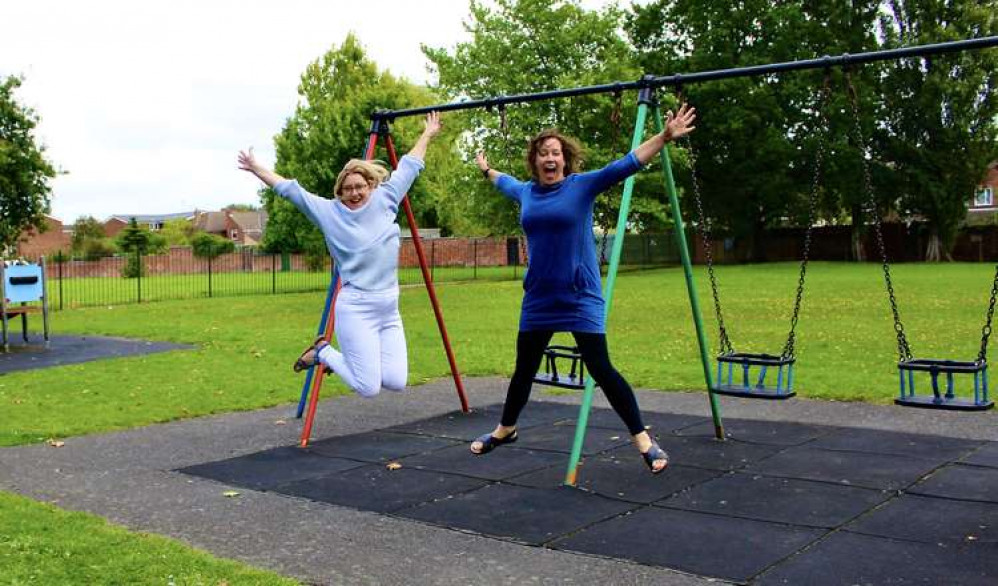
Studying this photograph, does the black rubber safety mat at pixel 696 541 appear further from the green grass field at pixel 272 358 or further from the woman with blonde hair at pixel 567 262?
the green grass field at pixel 272 358

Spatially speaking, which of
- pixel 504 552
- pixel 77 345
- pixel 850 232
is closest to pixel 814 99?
pixel 850 232

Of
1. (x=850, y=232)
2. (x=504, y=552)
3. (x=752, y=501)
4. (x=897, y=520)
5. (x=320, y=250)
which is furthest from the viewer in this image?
(x=850, y=232)

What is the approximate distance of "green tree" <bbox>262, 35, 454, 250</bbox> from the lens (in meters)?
40.3

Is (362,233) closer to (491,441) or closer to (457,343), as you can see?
(491,441)

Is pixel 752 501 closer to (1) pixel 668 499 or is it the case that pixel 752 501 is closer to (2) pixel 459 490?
(1) pixel 668 499

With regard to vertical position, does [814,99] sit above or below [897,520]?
above

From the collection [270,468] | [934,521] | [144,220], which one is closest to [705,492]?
[934,521]

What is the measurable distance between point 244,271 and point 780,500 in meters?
38.3

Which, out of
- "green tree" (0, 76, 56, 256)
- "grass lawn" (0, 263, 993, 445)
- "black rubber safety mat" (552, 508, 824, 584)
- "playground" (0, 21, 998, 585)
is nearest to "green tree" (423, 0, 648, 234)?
"grass lawn" (0, 263, 993, 445)

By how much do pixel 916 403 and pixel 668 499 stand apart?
1794mm

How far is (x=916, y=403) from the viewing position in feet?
19.5

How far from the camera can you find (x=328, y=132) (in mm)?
40375

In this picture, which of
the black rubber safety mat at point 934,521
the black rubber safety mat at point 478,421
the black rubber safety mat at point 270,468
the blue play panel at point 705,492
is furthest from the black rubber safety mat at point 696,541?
the black rubber safety mat at point 478,421

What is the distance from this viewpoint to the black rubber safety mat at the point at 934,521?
15.0ft
